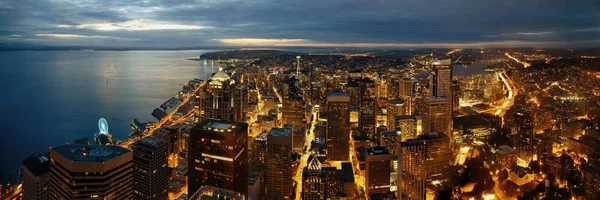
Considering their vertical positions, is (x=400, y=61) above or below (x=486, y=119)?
above

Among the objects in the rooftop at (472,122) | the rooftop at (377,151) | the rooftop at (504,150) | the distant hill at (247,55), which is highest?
the distant hill at (247,55)

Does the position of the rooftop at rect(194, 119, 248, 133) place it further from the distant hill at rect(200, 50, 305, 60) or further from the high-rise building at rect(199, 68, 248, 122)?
the distant hill at rect(200, 50, 305, 60)

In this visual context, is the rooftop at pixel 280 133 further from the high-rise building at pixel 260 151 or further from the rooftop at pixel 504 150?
the rooftop at pixel 504 150

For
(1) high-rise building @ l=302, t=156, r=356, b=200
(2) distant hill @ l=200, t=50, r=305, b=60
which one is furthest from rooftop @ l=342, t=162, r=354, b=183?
(2) distant hill @ l=200, t=50, r=305, b=60

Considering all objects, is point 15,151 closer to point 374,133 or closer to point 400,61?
point 374,133

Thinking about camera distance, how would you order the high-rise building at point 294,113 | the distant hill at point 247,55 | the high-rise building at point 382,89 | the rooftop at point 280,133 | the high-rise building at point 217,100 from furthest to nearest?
the distant hill at point 247,55 → the high-rise building at point 382,89 → the high-rise building at point 294,113 → the high-rise building at point 217,100 → the rooftop at point 280,133

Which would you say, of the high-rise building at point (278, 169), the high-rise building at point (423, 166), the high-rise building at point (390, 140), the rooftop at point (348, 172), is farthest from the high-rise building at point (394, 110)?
the high-rise building at point (278, 169)

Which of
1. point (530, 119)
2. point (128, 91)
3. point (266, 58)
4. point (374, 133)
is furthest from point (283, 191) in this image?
point (266, 58)
